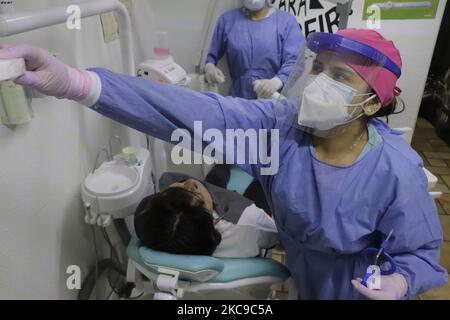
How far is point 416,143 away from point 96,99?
3289mm

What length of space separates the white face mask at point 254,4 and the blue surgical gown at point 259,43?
0.07 meters

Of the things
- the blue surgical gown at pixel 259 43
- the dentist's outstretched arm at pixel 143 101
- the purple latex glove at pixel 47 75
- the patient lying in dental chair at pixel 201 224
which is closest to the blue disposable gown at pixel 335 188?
the dentist's outstretched arm at pixel 143 101

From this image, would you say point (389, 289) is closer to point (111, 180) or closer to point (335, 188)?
point (335, 188)

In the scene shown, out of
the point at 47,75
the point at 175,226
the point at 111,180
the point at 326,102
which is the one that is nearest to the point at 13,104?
the point at 47,75

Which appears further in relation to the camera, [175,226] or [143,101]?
[175,226]

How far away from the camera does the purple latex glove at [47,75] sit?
0.57m

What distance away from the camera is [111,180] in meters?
1.24

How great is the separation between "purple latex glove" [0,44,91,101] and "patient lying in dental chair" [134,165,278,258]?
1.68ft

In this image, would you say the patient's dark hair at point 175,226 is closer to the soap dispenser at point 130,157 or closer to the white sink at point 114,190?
the white sink at point 114,190

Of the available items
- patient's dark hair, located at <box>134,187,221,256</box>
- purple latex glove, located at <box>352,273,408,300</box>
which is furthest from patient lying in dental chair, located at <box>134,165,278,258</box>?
purple latex glove, located at <box>352,273,408,300</box>

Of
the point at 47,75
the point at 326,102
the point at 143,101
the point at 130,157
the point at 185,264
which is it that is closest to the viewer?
the point at 47,75

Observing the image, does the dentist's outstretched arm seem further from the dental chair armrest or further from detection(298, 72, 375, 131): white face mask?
the dental chair armrest

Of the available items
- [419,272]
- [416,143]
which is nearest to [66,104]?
[419,272]

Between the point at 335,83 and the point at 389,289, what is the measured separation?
53 centimetres
